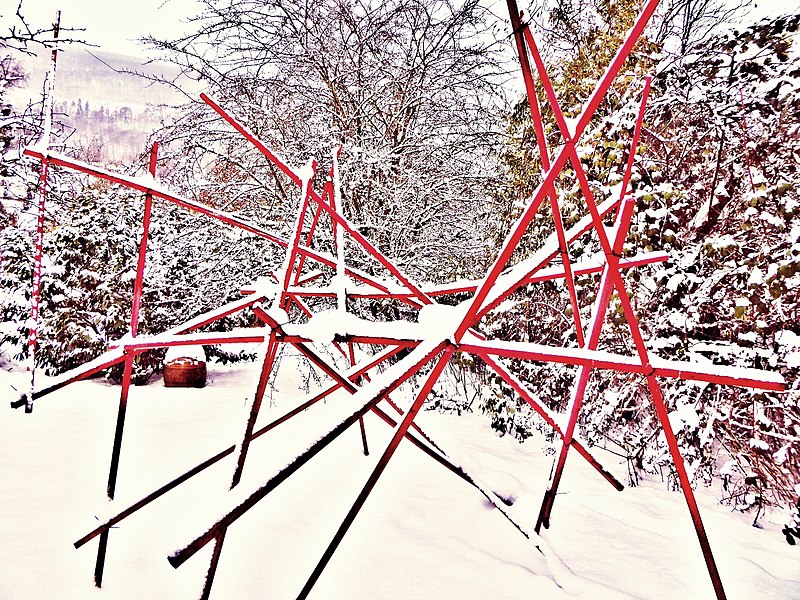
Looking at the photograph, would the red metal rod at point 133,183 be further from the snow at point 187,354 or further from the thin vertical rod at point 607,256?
the snow at point 187,354

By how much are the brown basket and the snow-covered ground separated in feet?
7.85

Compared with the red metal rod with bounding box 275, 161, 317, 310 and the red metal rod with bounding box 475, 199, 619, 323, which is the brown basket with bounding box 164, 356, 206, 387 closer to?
the red metal rod with bounding box 275, 161, 317, 310

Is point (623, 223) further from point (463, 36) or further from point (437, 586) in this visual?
point (463, 36)

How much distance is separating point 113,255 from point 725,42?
16.9 feet

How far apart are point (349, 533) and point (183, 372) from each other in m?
3.56

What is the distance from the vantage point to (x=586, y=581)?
0.91 m

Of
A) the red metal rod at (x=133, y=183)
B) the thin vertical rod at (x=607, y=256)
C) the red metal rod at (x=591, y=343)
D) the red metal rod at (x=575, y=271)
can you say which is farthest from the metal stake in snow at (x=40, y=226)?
the red metal rod at (x=591, y=343)

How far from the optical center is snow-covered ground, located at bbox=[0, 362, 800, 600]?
0.81m

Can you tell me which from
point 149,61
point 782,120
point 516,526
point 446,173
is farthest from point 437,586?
point 149,61

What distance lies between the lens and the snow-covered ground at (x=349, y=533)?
0.81 m

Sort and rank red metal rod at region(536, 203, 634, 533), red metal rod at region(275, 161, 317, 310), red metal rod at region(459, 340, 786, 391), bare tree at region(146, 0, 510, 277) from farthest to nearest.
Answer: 1. bare tree at region(146, 0, 510, 277)
2. red metal rod at region(275, 161, 317, 310)
3. red metal rod at region(536, 203, 634, 533)
4. red metal rod at region(459, 340, 786, 391)

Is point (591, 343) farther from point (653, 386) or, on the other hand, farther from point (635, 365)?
point (635, 365)

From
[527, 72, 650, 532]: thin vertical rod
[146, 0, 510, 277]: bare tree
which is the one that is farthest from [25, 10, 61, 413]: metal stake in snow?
[146, 0, 510, 277]: bare tree

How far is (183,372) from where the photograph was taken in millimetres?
4090
